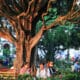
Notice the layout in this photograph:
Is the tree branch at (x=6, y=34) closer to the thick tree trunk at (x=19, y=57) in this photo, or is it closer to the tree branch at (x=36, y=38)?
the thick tree trunk at (x=19, y=57)

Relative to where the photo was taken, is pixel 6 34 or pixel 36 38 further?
pixel 6 34

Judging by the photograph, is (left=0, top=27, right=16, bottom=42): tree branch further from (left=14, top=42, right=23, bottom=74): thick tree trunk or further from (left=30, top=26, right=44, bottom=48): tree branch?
(left=30, top=26, right=44, bottom=48): tree branch

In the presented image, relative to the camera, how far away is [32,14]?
13172 mm

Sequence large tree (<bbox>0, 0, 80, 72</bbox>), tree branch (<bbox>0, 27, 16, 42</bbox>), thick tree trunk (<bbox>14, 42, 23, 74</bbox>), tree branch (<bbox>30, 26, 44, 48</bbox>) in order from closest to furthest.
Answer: large tree (<bbox>0, 0, 80, 72</bbox>) → tree branch (<bbox>30, 26, 44, 48</bbox>) → thick tree trunk (<bbox>14, 42, 23, 74</bbox>) → tree branch (<bbox>0, 27, 16, 42</bbox>)

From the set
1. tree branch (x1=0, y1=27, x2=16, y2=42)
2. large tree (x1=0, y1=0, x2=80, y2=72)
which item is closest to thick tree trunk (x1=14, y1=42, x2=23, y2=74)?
large tree (x1=0, y1=0, x2=80, y2=72)

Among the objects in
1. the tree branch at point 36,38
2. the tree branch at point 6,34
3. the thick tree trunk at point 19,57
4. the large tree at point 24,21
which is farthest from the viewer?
the tree branch at point 6,34

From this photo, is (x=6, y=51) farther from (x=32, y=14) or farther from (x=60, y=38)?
(x=32, y=14)

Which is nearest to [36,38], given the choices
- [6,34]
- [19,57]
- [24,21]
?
[24,21]

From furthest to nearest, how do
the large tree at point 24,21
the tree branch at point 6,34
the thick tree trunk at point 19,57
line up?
the tree branch at point 6,34
the thick tree trunk at point 19,57
the large tree at point 24,21

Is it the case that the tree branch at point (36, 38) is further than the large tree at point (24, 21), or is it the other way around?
the tree branch at point (36, 38)

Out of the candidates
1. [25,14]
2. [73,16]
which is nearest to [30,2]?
[25,14]

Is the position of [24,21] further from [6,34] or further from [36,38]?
[6,34]

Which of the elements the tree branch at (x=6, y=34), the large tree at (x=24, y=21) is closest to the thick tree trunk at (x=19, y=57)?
the large tree at (x=24, y=21)

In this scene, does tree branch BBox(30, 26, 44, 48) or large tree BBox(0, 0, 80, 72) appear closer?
large tree BBox(0, 0, 80, 72)
